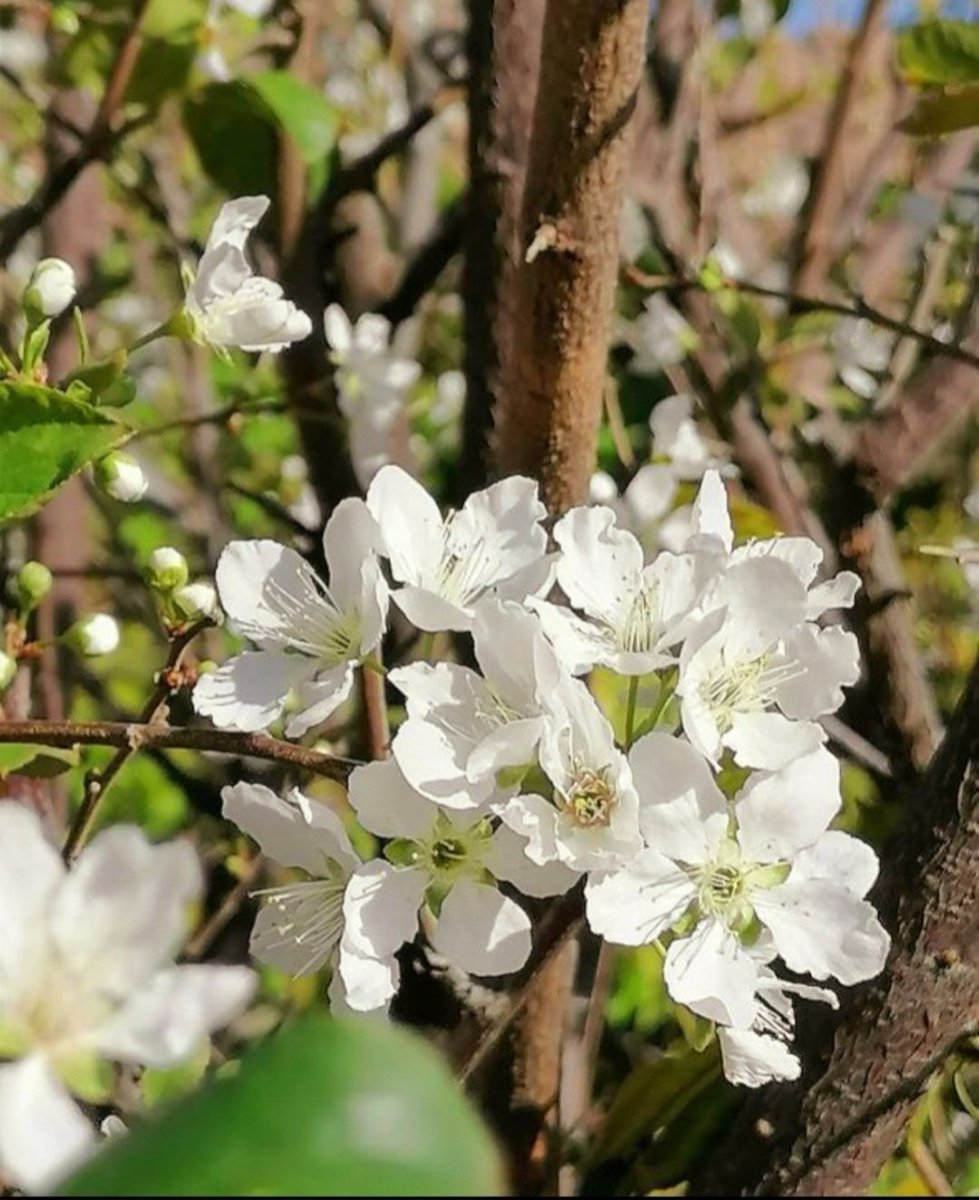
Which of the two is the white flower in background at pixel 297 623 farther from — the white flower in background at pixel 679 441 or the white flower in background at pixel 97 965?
the white flower in background at pixel 679 441

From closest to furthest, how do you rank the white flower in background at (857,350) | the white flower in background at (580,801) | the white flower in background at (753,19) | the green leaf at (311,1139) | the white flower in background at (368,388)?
the green leaf at (311,1139)
the white flower in background at (580,801)
the white flower in background at (368,388)
the white flower in background at (857,350)
the white flower in background at (753,19)

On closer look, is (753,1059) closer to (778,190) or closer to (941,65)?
(941,65)

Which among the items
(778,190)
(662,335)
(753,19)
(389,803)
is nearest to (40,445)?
(389,803)

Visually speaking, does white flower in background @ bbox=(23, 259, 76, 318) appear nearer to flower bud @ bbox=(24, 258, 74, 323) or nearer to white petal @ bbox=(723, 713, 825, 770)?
flower bud @ bbox=(24, 258, 74, 323)

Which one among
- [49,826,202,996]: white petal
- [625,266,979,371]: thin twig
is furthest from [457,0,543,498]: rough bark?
[49,826,202,996]: white petal

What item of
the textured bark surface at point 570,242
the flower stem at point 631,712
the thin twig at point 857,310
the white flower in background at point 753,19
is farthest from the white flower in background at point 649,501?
the white flower in background at point 753,19

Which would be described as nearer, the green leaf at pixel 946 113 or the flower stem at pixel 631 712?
the flower stem at pixel 631 712

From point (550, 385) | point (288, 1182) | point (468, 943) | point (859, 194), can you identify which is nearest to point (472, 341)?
point (550, 385)
